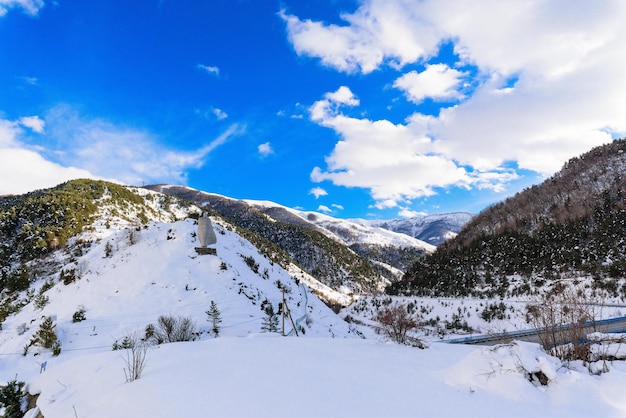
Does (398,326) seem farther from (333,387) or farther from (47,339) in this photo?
(47,339)

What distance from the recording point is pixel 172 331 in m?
10.7

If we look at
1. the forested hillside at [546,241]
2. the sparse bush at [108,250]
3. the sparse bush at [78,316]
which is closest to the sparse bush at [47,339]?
the sparse bush at [78,316]

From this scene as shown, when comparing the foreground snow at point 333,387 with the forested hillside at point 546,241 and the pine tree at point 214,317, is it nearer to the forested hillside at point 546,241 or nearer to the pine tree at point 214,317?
the pine tree at point 214,317

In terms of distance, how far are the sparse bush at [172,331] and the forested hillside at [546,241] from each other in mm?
19521

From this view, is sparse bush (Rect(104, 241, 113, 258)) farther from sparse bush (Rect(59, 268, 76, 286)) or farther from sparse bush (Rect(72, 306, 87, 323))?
sparse bush (Rect(72, 306, 87, 323))

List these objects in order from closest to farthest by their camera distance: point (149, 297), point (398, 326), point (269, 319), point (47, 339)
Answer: point (398, 326), point (47, 339), point (269, 319), point (149, 297)

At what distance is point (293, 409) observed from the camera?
3.46 m

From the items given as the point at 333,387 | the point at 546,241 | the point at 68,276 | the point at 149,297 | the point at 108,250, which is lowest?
the point at 333,387

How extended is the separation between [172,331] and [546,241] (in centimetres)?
2489

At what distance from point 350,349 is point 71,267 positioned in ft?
64.7

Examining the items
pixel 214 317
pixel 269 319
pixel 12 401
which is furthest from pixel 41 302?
pixel 12 401

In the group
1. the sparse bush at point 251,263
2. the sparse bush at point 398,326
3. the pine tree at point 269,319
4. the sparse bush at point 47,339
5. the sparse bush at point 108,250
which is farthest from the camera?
the sparse bush at point 251,263

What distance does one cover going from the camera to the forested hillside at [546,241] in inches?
763

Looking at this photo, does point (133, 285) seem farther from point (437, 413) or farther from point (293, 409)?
point (437, 413)
